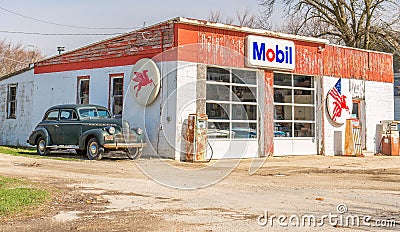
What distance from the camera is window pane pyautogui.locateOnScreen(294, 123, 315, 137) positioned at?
19609 millimetres

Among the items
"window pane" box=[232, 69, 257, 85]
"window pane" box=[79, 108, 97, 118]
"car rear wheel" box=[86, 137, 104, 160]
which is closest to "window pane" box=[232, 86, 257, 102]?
"window pane" box=[232, 69, 257, 85]

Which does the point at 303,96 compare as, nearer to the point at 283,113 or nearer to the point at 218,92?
the point at 283,113

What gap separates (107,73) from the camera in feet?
60.8

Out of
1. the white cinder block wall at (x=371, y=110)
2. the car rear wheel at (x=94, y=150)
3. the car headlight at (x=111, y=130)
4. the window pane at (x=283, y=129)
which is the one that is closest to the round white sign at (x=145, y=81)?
the car headlight at (x=111, y=130)

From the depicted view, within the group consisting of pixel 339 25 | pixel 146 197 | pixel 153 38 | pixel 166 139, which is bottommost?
pixel 146 197

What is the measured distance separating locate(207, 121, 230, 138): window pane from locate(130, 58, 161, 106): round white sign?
87.6 inches

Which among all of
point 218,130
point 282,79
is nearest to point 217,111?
point 218,130

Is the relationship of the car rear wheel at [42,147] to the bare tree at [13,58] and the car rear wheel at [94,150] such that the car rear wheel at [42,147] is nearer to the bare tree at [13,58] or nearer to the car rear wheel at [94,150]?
the car rear wheel at [94,150]

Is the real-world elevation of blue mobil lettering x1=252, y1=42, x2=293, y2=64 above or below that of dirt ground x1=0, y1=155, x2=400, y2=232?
above

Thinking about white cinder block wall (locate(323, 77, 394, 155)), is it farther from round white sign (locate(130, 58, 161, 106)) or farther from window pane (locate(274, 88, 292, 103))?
round white sign (locate(130, 58, 161, 106))

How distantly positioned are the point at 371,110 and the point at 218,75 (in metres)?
9.04

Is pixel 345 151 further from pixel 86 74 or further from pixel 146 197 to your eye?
pixel 146 197

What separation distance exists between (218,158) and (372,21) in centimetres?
2159

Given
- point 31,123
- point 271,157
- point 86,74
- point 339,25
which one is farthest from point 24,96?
point 339,25
